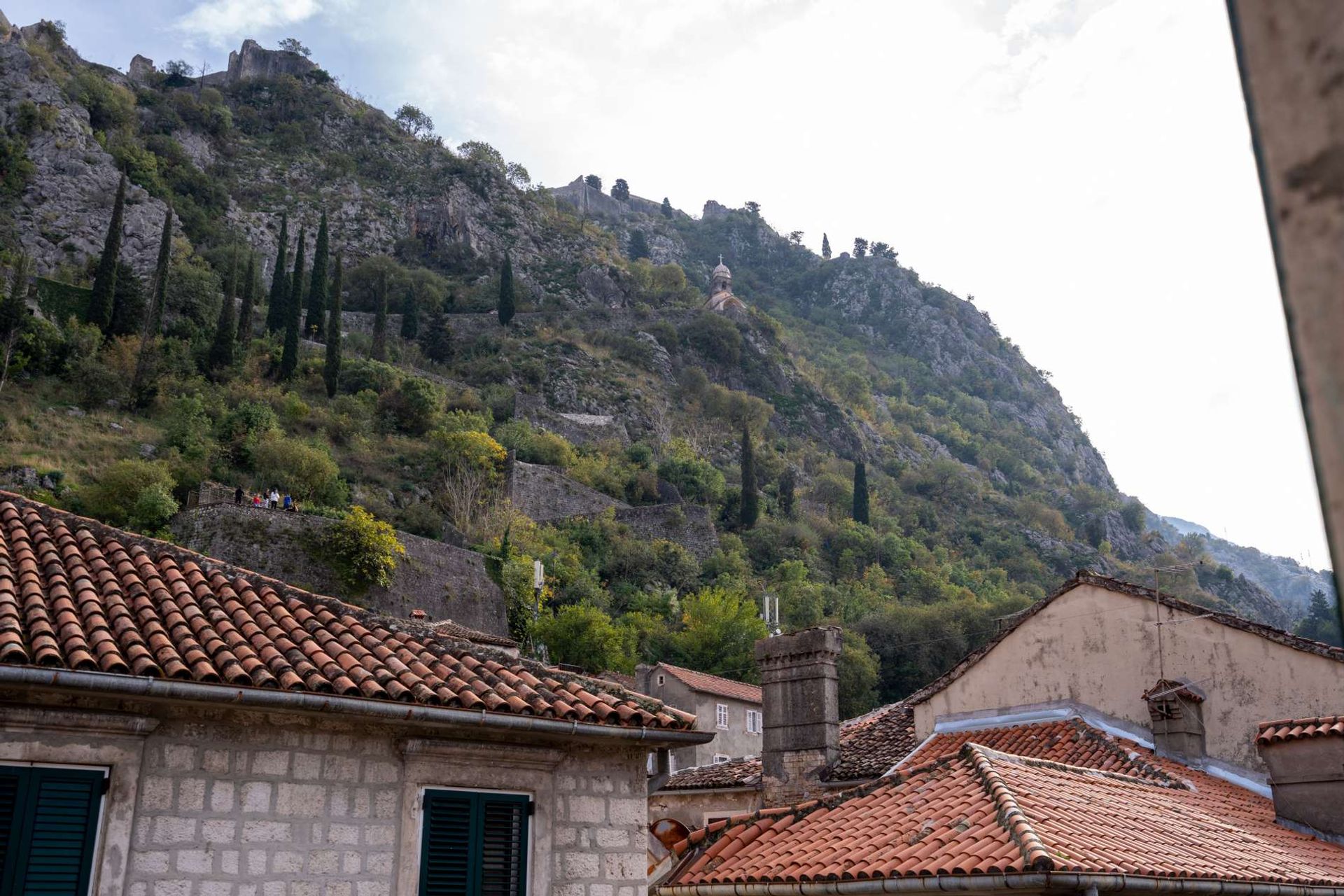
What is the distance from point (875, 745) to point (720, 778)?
333cm

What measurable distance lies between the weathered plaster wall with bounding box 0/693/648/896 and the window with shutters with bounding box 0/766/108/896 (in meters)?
0.11

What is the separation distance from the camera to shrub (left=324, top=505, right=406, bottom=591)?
38000mm

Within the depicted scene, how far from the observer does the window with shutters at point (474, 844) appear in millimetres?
8828

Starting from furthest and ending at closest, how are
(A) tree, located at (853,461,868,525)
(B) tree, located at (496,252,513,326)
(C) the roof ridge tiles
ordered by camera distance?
1. (B) tree, located at (496,252,513,326)
2. (A) tree, located at (853,461,868,525)
3. (C) the roof ridge tiles

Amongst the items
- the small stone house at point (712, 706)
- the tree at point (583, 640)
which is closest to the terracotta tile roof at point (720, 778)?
the small stone house at point (712, 706)

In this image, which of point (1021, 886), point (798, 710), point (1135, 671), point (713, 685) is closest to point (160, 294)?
point (713, 685)

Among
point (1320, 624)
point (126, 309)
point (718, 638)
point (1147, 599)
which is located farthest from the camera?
point (1320, 624)

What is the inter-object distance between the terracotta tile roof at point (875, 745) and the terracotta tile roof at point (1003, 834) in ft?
10.7

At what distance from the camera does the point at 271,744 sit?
27.6 ft

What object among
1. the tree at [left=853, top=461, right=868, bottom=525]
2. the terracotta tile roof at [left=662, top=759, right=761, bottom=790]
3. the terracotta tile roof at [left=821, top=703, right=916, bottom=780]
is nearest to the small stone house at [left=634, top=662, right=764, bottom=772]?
the terracotta tile roof at [left=662, top=759, right=761, bottom=790]

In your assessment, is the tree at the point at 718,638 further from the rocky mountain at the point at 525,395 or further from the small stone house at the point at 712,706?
the small stone house at the point at 712,706

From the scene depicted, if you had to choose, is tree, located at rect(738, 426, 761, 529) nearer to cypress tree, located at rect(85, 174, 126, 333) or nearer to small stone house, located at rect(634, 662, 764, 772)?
small stone house, located at rect(634, 662, 764, 772)

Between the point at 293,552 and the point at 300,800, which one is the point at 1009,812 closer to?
the point at 300,800

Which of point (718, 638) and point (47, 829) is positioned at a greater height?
point (718, 638)
